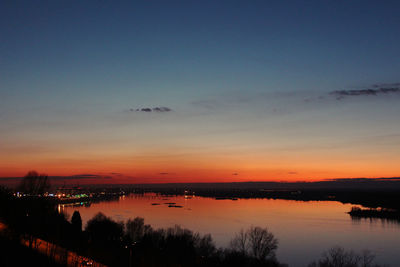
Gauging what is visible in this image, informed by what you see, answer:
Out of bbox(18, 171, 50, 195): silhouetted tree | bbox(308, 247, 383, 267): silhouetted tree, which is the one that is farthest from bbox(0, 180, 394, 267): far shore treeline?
bbox(18, 171, 50, 195): silhouetted tree

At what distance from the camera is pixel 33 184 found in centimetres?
3588

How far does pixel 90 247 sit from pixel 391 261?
817 inches

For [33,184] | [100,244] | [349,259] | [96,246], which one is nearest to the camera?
[96,246]

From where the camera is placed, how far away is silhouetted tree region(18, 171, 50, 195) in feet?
116

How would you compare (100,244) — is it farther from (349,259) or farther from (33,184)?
(349,259)

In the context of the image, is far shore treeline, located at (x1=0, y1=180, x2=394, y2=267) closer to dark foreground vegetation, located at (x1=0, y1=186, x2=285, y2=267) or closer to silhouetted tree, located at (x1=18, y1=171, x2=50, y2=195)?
dark foreground vegetation, located at (x1=0, y1=186, x2=285, y2=267)

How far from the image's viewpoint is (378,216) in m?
62.7

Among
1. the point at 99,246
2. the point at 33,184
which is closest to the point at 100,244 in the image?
the point at 99,246

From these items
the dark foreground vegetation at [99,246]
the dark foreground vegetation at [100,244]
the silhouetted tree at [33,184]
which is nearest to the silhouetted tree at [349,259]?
the dark foreground vegetation at [99,246]

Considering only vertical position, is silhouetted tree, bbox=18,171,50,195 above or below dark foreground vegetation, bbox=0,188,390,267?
above

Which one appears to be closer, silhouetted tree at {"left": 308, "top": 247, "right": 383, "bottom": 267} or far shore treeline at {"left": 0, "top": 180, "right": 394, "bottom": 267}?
far shore treeline at {"left": 0, "top": 180, "right": 394, "bottom": 267}

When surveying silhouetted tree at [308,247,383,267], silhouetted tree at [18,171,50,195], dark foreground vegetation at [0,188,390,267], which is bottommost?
silhouetted tree at [308,247,383,267]

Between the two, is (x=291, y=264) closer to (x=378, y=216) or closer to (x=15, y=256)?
(x=15, y=256)

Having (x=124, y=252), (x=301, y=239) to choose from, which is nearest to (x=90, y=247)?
(x=124, y=252)
